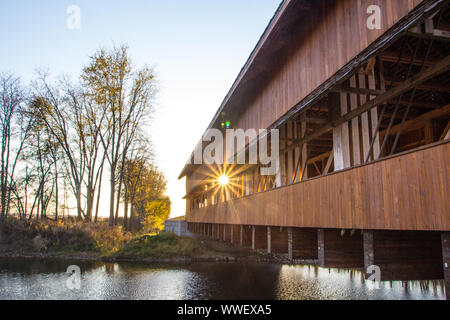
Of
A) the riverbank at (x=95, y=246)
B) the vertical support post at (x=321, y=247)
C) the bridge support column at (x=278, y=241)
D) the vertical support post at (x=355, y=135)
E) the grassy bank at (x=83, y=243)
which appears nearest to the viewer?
the vertical support post at (x=321, y=247)

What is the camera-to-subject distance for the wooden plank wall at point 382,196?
4.32 m

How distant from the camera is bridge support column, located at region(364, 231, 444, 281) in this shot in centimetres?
571

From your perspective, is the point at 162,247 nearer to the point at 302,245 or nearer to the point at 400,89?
the point at 302,245

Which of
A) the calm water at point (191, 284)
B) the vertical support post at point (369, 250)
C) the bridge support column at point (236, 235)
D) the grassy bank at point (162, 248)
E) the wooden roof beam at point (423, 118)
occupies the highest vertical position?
the wooden roof beam at point (423, 118)

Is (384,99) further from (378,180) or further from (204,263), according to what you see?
(204,263)

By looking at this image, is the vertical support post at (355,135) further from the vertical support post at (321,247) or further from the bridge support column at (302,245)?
the bridge support column at (302,245)

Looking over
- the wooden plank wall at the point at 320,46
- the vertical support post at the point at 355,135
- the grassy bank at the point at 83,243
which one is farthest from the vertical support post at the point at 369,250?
the grassy bank at the point at 83,243

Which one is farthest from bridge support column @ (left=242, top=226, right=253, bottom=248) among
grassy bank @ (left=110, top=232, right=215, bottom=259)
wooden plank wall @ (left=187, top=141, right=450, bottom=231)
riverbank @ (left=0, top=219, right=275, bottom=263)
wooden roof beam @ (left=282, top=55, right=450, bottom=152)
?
grassy bank @ (left=110, top=232, right=215, bottom=259)

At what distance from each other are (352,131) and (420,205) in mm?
3511

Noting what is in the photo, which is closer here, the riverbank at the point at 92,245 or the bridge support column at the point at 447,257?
the bridge support column at the point at 447,257

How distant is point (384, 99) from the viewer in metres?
6.73

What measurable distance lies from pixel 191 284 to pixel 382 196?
11.9 m

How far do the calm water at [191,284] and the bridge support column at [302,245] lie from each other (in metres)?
4.91
